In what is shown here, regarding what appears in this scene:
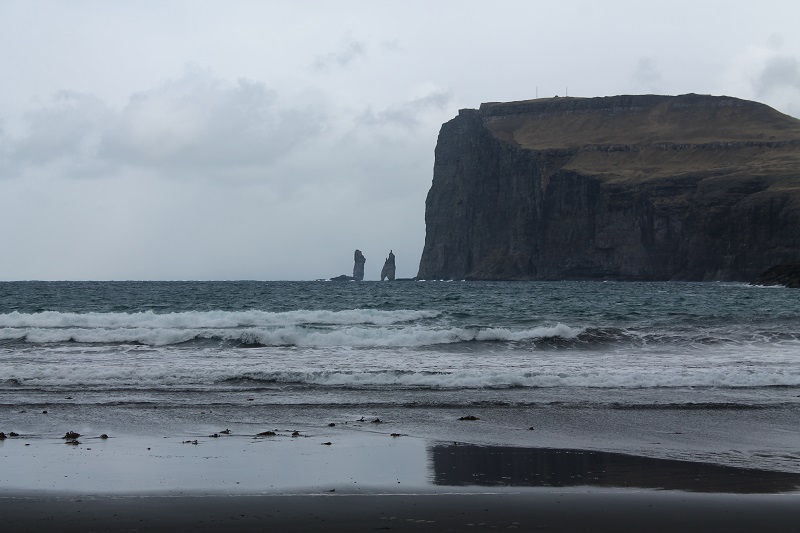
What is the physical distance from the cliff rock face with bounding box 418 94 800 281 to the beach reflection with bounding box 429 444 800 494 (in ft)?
426

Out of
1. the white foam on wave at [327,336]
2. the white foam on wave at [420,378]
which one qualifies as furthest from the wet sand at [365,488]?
the white foam on wave at [327,336]

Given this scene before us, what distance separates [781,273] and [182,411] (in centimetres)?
10754

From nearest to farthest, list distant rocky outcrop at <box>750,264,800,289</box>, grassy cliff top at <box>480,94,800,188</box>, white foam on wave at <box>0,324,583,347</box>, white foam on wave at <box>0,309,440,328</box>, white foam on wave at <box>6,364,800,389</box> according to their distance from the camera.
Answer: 1. white foam on wave at <box>6,364,800,389</box>
2. white foam on wave at <box>0,324,583,347</box>
3. white foam on wave at <box>0,309,440,328</box>
4. distant rocky outcrop at <box>750,264,800,289</box>
5. grassy cliff top at <box>480,94,800,188</box>

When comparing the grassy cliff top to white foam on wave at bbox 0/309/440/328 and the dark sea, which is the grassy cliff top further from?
the dark sea

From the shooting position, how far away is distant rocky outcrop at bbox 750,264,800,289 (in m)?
A: 99.1

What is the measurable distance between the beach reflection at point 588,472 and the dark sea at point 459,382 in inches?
23.8

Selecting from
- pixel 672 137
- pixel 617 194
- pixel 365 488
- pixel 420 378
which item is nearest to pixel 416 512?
pixel 365 488

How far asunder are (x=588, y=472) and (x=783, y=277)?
342ft

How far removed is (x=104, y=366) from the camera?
2425 cm

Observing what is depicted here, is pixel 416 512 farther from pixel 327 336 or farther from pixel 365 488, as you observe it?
pixel 327 336

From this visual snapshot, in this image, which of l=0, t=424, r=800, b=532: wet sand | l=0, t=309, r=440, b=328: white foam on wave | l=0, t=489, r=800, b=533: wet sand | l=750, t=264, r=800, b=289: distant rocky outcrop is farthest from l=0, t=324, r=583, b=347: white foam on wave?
l=750, t=264, r=800, b=289: distant rocky outcrop

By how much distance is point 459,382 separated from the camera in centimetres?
2097

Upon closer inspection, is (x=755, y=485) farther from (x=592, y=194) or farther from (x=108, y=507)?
(x=592, y=194)

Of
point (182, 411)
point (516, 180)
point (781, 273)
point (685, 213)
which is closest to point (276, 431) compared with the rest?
point (182, 411)
